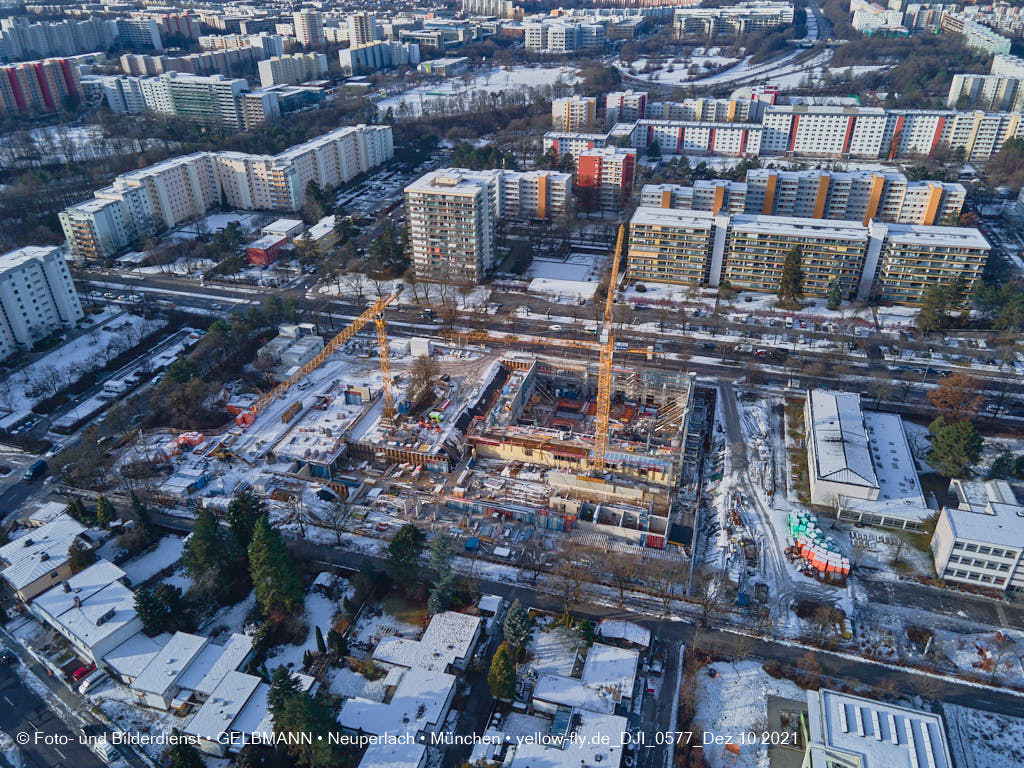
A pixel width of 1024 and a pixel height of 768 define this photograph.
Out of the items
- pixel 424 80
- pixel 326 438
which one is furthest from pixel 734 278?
pixel 424 80

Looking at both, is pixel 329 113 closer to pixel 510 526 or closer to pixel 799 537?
pixel 510 526

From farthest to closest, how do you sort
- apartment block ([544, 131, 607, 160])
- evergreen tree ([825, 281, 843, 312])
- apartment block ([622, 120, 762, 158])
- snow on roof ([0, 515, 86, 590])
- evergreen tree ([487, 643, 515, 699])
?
apartment block ([622, 120, 762, 158]) → apartment block ([544, 131, 607, 160]) → evergreen tree ([825, 281, 843, 312]) → snow on roof ([0, 515, 86, 590]) → evergreen tree ([487, 643, 515, 699])

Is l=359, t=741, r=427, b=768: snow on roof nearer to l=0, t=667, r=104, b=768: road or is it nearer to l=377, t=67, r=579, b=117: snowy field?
l=0, t=667, r=104, b=768: road

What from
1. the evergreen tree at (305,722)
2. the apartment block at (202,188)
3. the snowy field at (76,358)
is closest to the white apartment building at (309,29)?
the apartment block at (202,188)

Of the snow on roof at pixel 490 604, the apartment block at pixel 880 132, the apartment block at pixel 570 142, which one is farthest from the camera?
the apartment block at pixel 880 132

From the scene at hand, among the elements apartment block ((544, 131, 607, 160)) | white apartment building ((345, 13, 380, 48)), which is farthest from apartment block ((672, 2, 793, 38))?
apartment block ((544, 131, 607, 160))

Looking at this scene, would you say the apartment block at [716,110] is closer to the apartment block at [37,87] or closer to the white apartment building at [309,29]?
the white apartment building at [309,29]
